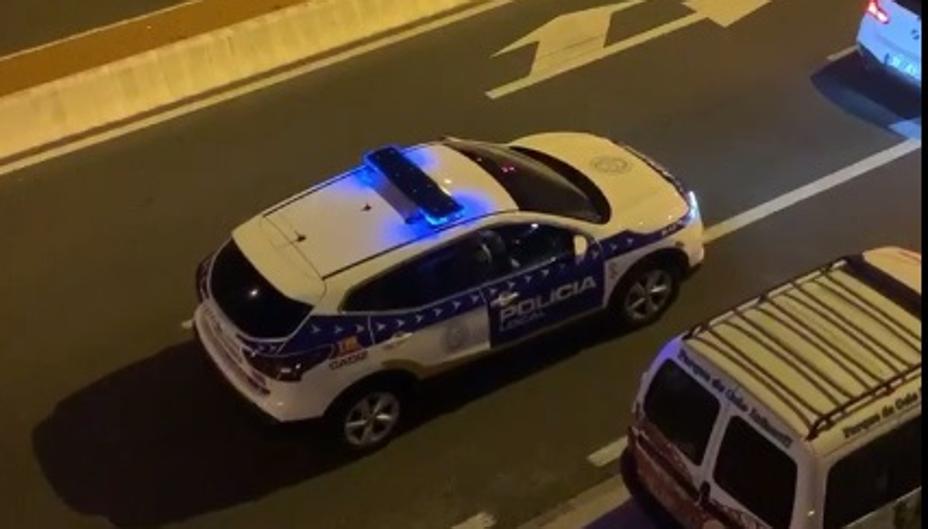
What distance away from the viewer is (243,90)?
14.7 meters

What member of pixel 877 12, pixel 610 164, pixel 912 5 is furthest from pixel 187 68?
pixel 912 5

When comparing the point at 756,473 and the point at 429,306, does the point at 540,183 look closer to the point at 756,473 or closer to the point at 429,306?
the point at 429,306

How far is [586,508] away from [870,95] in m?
5.72

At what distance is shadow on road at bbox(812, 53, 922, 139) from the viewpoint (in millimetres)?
14156

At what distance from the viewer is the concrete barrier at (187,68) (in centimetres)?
1404

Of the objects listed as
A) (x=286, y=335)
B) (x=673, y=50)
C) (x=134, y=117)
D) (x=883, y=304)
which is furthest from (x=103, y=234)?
(x=883, y=304)

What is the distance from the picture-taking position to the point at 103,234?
13016 mm

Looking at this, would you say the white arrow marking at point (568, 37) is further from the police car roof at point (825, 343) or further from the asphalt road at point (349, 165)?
the police car roof at point (825, 343)

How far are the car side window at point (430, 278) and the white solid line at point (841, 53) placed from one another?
5.44 m

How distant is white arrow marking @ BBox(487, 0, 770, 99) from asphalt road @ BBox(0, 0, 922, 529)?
13 centimetres

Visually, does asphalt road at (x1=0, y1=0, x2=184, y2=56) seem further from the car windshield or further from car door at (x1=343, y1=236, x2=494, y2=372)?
car door at (x1=343, y1=236, x2=494, y2=372)

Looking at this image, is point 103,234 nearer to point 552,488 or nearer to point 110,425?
point 110,425

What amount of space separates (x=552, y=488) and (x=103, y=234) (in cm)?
445

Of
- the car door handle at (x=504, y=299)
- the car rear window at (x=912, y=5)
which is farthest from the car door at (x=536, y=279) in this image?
the car rear window at (x=912, y=5)
